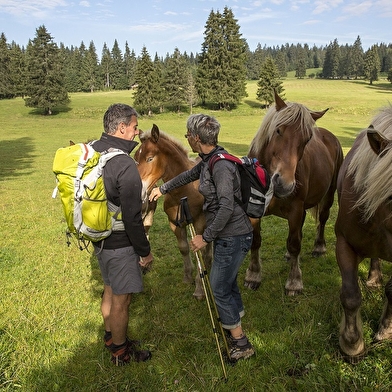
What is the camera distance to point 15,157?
851 inches

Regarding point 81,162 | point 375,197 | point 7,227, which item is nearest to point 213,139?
→ point 81,162

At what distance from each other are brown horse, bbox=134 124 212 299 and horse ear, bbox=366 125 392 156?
98.3 inches

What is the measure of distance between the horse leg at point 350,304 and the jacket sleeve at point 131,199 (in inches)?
78.0

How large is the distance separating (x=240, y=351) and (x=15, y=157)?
2281 cm

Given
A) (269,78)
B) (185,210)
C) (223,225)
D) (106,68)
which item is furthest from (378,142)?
(106,68)

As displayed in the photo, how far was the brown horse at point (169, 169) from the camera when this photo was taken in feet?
13.9

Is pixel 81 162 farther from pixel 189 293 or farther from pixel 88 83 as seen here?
pixel 88 83

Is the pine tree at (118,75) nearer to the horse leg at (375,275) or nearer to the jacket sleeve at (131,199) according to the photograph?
the horse leg at (375,275)

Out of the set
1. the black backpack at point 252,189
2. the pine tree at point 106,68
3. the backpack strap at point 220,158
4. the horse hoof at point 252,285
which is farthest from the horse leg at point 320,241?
the pine tree at point 106,68

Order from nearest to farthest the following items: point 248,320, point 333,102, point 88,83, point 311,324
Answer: point 311,324 → point 248,320 → point 333,102 → point 88,83

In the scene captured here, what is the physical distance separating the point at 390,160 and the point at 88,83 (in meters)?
90.4

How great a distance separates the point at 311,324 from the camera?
141 inches

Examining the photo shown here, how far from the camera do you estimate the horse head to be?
11.9 feet

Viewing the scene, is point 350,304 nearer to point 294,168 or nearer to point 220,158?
point 294,168
